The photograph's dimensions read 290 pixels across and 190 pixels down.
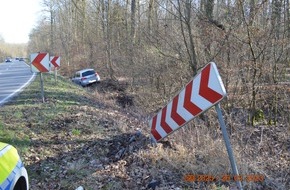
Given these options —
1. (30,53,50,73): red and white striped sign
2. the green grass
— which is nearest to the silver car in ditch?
the green grass

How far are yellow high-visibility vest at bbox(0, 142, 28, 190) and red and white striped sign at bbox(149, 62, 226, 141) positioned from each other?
2.32 meters

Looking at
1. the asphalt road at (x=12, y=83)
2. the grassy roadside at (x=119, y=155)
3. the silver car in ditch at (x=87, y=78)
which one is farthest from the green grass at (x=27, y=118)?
the silver car in ditch at (x=87, y=78)

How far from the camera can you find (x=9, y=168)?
10.2ft

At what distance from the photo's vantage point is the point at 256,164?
516 centimetres

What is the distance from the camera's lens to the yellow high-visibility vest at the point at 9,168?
9.29 ft

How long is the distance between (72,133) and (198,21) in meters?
5.99

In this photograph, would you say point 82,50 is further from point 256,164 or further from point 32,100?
point 256,164

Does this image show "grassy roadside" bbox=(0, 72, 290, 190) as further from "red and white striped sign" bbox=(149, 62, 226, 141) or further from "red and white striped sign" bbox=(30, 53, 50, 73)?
"red and white striped sign" bbox=(30, 53, 50, 73)

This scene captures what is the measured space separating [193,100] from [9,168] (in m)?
2.39

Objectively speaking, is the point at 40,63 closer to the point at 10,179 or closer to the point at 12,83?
the point at 10,179

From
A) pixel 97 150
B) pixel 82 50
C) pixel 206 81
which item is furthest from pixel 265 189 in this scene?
pixel 82 50

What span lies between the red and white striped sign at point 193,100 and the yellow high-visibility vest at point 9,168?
91.3 inches

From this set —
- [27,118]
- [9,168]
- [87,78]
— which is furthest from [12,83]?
[9,168]

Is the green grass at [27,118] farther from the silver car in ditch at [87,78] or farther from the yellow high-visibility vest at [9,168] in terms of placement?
the silver car in ditch at [87,78]
